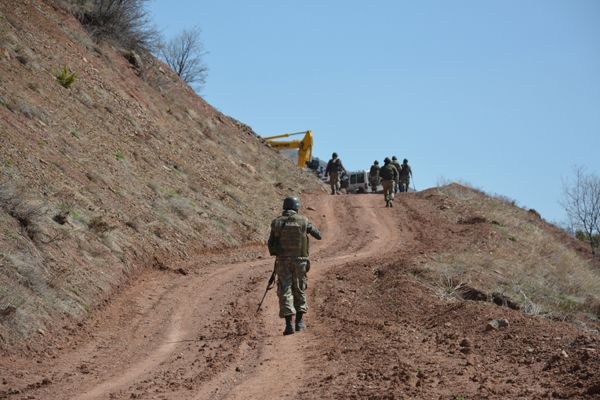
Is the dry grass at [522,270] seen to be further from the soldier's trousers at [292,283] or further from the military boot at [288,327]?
the military boot at [288,327]

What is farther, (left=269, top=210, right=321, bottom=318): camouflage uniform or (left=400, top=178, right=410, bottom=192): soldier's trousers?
(left=400, top=178, right=410, bottom=192): soldier's trousers

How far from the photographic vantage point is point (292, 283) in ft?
40.3

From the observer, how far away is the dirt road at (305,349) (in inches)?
332

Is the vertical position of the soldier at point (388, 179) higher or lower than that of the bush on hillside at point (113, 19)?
lower

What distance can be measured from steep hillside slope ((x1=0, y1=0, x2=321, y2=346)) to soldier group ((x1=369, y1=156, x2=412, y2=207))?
423 cm

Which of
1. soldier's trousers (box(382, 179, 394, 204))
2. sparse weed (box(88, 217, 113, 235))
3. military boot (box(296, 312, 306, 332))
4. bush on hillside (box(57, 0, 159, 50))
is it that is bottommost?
military boot (box(296, 312, 306, 332))

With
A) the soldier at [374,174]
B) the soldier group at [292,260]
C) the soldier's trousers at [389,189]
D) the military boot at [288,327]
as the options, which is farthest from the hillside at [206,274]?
the soldier at [374,174]

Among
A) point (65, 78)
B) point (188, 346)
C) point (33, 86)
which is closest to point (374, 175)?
point (65, 78)

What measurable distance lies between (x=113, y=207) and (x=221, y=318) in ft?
21.4

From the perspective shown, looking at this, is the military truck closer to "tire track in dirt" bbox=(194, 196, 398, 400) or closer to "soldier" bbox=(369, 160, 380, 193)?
"soldier" bbox=(369, 160, 380, 193)

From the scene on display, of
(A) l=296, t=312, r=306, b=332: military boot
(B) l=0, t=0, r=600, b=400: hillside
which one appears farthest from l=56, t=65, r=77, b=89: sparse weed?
(A) l=296, t=312, r=306, b=332: military boot

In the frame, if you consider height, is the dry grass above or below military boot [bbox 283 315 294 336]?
above

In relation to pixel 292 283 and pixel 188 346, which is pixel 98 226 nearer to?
pixel 292 283

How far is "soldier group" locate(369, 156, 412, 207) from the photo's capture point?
31406 millimetres
